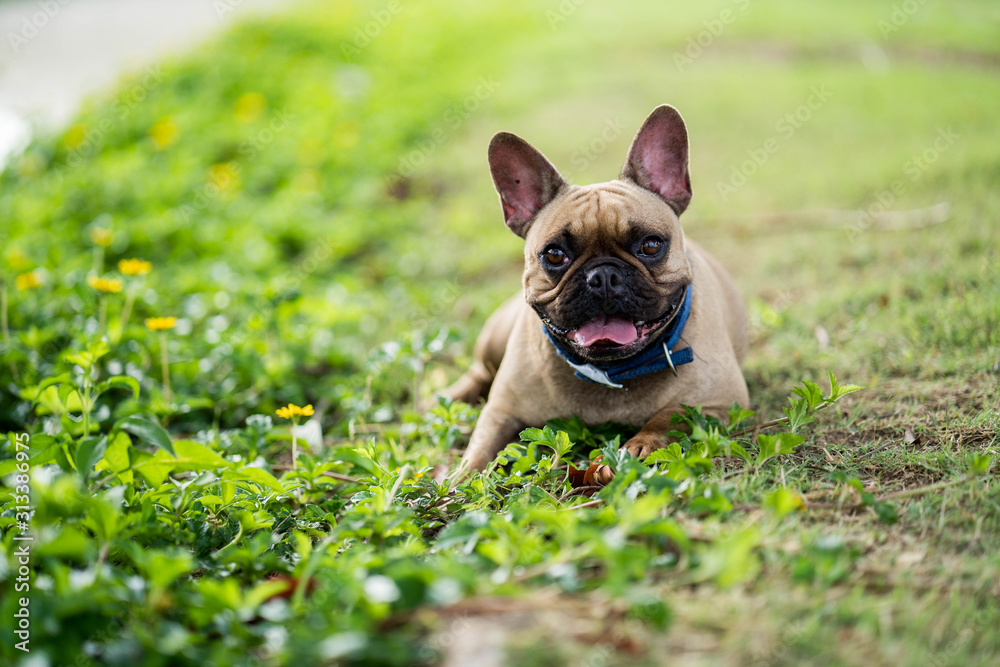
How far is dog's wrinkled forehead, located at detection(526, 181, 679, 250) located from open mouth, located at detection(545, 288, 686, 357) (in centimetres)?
28

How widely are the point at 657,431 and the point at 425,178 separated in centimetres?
519

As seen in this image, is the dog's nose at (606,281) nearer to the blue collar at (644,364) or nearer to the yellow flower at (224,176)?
the blue collar at (644,364)

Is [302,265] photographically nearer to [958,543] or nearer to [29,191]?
[29,191]

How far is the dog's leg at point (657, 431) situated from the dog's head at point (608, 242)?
26 cm

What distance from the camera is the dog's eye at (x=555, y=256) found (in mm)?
2859

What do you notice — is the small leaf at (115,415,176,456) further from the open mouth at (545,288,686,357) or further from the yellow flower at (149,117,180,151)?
the yellow flower at (149,117,180,151)

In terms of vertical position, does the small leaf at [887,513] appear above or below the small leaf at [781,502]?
below

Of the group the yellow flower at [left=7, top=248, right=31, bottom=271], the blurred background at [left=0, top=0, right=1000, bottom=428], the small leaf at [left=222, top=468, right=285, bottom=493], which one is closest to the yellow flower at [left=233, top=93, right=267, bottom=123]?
the blurred background at [left=0, top=0, right=1000, bottom=428]

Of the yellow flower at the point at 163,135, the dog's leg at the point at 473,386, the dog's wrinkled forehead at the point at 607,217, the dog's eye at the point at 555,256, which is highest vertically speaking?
the yellow flower at the point at 163,135

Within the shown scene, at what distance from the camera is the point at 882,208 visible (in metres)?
5.39

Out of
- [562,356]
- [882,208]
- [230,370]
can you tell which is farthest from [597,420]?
[882,208]

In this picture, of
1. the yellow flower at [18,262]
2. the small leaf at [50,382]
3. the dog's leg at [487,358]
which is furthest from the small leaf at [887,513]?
the yellow flower at [18,262]

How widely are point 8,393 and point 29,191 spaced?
3.50m

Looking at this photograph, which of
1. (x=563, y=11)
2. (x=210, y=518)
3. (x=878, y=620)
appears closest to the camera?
(x=878, y=620)
